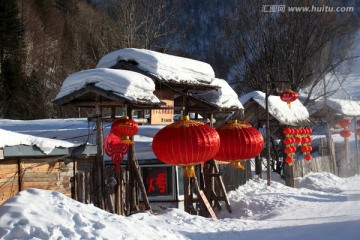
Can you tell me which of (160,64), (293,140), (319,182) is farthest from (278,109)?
(160,64)

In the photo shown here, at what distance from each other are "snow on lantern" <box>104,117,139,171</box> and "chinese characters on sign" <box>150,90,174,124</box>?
1.08 m

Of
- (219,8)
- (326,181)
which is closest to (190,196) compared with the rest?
(326,181)

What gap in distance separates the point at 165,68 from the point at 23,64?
79.7 ft

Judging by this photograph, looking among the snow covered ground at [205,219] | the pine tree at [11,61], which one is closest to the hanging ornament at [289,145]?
the snow covered ground at [205,219]

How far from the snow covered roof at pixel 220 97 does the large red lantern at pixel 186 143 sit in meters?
4.37

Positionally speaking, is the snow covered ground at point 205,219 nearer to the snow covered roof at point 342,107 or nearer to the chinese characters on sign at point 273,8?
the snow covered roof at point 342,107

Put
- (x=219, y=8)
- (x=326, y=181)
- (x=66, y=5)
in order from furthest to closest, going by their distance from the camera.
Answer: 1. (x=219, y=8)
2. (x=66, y=5)
3. (x=326, y=181)

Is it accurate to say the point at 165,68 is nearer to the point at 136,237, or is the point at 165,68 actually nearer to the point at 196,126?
the point at 196,126

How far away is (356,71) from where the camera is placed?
34.1 m

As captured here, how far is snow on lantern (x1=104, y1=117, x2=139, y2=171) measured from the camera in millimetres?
11352

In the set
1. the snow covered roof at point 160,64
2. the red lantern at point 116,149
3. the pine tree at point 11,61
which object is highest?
the pine tree at point 11,61

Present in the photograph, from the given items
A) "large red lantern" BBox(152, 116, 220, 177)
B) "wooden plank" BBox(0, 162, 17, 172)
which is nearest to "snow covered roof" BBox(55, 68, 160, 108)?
"large red lantern" BBox(152, 116, 220, 177)

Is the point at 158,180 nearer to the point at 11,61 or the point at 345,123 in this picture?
the point at 345,123

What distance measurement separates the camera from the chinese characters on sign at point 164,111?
1309 centimetres
